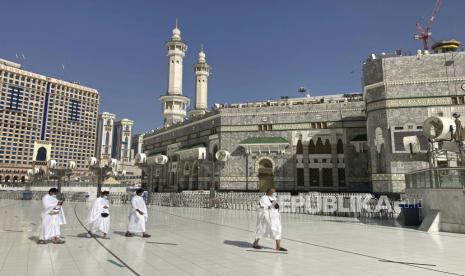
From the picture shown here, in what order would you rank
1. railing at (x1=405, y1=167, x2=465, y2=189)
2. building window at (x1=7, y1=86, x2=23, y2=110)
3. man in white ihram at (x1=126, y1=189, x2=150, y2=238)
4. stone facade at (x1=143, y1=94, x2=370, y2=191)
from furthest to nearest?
building window at (x1=7, y1=86, x2=23, y2=110) → stone facade at (x1=143, y1=94, x2=370, y2=191) → railing at (x1=405, y1=167, x2=465, y2=189) → man in white ihram at (x1=126, y1=189, x2=150, y2=238)

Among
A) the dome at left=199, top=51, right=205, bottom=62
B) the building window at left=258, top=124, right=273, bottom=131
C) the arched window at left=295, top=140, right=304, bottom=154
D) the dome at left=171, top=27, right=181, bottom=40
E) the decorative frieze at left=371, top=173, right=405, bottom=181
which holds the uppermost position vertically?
the dome at left=171, top=27, right=181, bottom=40

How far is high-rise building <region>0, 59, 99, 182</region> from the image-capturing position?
81750 mm

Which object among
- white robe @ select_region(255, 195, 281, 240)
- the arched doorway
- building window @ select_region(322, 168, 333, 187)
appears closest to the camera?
white robe @ select_region(255, 195, 281, 240)

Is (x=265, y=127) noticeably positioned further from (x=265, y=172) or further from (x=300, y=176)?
(x=300, y=176)

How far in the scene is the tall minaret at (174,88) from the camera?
43.7 metres

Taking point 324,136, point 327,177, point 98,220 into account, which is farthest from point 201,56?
point 98,220

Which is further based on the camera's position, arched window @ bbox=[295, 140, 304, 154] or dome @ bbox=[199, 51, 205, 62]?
dome @ bbox=[199, 51, 205, 62]

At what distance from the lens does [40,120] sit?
89375 millimetres

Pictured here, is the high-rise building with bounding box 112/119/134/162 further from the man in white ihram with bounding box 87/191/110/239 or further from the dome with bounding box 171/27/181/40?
the man in white ihram with bounding box 87/191/110/239

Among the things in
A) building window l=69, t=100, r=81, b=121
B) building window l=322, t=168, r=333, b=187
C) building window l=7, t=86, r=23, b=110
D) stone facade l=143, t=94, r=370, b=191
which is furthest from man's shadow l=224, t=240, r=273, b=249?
building window l=69, t=100, r=81, b=121

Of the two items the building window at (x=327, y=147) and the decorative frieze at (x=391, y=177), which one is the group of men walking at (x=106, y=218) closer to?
the decorative frieze at (x=391, y=177)

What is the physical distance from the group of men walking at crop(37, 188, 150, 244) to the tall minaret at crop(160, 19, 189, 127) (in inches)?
1368

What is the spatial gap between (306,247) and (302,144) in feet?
69.4

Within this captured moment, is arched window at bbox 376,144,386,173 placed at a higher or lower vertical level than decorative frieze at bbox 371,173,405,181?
higher
